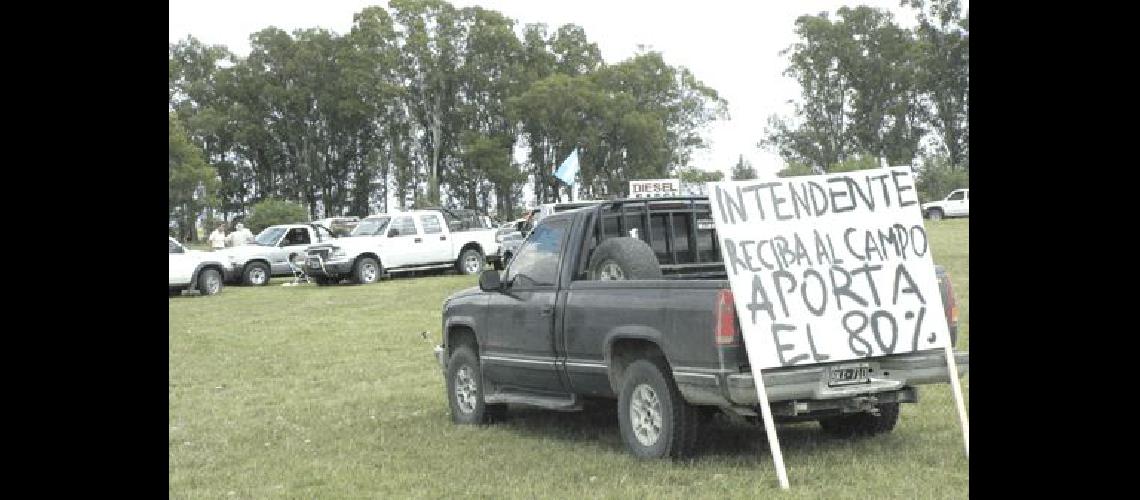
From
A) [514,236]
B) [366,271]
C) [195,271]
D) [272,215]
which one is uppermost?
[272,215]

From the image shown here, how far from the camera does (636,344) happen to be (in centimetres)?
858

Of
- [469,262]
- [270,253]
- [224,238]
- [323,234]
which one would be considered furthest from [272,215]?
[469,262]

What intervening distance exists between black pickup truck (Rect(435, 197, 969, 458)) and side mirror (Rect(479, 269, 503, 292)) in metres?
0.02

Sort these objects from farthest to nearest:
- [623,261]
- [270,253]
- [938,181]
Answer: [938,181] → [270,253] → [623,261]

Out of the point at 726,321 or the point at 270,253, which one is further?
the point at 270,253

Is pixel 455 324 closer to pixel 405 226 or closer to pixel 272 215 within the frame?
pixel 405 226

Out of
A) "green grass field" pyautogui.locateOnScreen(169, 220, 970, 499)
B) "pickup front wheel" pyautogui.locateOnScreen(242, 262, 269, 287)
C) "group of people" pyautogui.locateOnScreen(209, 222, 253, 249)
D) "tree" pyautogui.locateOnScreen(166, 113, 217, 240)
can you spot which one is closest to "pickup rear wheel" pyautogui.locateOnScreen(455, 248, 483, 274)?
"pickup front wheel" pyautogui.locateOnScreen(242, 262, 269, 287)

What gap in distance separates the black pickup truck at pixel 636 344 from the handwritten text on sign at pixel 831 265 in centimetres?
16

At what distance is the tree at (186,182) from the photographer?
63.9 meters

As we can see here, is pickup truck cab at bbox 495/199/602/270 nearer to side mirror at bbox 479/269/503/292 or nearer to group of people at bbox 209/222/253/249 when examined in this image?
group of people at bbox 209/222/253/249

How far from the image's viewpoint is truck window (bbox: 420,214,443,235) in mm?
31839

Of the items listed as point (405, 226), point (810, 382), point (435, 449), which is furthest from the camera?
point (405, 226)

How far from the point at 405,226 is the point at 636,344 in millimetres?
23680
